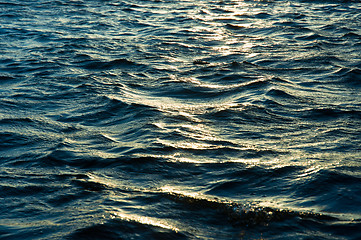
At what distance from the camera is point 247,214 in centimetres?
350

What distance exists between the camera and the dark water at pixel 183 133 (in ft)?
11.5

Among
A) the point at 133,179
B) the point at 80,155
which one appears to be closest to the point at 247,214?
the point at 133,179

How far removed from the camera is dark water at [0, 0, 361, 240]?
3.49 meters

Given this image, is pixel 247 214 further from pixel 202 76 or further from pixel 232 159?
pixel 202 76

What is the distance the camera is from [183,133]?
5293 millimetres

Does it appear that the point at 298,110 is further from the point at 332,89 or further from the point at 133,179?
the point at 133,179

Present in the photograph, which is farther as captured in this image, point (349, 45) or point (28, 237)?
point (349, 45)

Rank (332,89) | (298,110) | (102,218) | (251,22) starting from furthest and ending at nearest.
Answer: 1. (251,22)
2. (332,89)
3. (298,110)
4. (102,218)

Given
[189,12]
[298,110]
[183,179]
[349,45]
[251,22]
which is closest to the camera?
[183,179]

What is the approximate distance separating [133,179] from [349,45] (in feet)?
21.7

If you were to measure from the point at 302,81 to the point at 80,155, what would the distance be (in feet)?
13.0

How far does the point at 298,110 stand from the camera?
5.96 m

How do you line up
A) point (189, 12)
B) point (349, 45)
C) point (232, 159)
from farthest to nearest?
point (189, 12) < point (349, 45) < point (232, 159)

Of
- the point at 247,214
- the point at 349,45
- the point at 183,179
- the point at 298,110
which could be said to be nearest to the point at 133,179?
the point at 183,179
